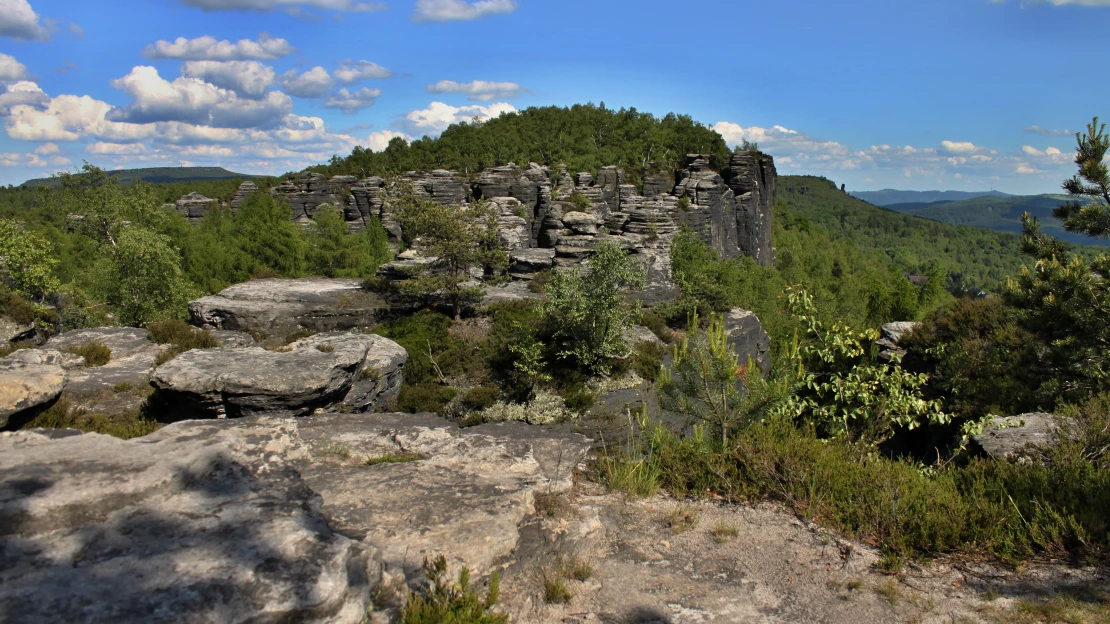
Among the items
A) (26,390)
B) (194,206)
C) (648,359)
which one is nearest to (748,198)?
(648,359)

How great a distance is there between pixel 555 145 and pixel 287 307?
134 ft

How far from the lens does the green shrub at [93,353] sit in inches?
487

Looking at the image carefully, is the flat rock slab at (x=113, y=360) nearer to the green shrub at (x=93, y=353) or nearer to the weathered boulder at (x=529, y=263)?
the green shrub at (x=93, y=353)

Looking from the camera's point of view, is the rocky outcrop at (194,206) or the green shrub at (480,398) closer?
the green shrub at (480,398)

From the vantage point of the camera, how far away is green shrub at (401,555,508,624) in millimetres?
3479

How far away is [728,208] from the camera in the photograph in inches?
1912

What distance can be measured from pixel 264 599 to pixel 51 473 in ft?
6.73

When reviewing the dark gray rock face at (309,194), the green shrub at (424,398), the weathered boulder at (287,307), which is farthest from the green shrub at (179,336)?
the dark gray rock face at (309,194)

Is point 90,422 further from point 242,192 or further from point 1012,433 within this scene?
point 242,192

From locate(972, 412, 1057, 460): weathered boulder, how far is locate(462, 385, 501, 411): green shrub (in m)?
9.90

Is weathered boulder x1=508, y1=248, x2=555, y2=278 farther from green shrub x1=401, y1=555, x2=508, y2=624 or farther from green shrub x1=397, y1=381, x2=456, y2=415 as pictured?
green shrub x1=401, y1=555, x2=508, y2=624

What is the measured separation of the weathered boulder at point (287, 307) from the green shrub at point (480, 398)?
6.43 metres

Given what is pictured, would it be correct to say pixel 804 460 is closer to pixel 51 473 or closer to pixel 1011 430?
pixel 1011 430

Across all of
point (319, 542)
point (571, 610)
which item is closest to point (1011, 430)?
point (571, 610)
